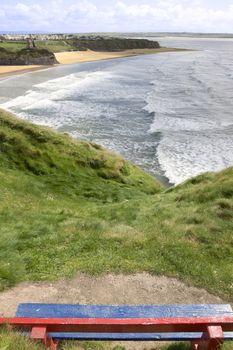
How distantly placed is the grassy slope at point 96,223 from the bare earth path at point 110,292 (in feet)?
1.01

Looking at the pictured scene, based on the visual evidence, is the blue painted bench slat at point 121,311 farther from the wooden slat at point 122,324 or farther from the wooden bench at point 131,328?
the wooden slat at point 122,324

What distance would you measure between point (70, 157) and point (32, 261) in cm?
1444

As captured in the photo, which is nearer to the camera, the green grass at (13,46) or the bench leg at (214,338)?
the bench leg at (214,338)

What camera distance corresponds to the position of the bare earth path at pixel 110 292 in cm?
858

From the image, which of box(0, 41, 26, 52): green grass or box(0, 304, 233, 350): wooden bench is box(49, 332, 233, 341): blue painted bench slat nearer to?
box(0, 304, 233, 350): wooden bench

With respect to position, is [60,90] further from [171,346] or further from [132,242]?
[171,346]

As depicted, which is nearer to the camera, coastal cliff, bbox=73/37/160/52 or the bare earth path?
the bare earth path

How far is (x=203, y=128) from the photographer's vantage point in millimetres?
42969

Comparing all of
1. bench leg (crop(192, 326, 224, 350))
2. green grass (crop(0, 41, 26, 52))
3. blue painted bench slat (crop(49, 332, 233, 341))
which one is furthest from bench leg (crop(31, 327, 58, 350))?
green grass (crop(0, 41, 26, 52))

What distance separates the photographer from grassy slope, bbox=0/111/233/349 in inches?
395

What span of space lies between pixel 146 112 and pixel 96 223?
1527 inches

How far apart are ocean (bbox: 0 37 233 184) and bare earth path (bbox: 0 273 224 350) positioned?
1848 cm

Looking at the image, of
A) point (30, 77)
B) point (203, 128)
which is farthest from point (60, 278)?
point (30, 77)

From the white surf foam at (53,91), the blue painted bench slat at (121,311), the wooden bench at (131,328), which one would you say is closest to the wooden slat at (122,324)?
the wooden bench at (131,328)
